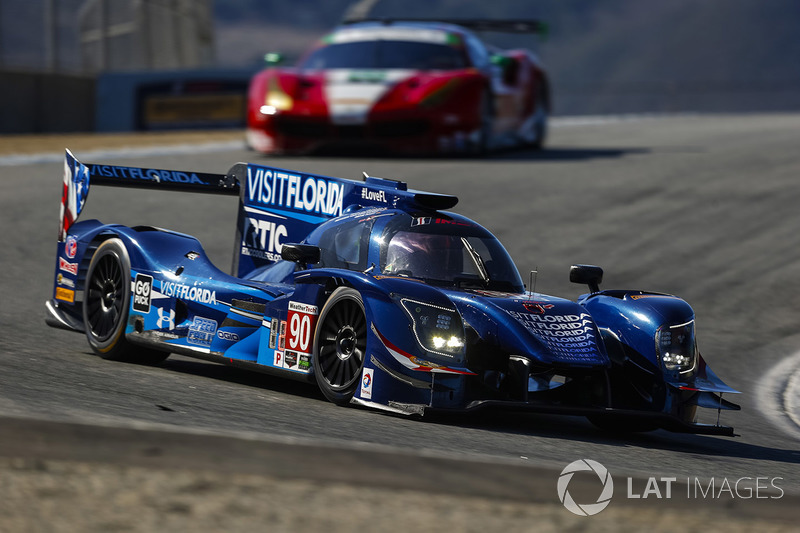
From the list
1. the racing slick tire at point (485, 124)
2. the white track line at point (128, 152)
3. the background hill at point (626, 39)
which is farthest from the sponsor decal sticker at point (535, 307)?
the background hill at point (626, 39)

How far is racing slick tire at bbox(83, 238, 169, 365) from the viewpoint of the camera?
7.72m

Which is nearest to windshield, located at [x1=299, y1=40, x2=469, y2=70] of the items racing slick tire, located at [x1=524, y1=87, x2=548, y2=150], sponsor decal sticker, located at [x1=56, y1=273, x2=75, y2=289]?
racing slick tire, located at [x1=524, y1=87, x2=548, y2=150]

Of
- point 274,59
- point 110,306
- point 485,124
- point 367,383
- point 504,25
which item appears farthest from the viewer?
point 504,25

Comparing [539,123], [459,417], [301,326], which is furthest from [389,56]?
[459,417]

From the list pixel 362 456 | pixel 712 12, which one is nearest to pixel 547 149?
pixel 362 456

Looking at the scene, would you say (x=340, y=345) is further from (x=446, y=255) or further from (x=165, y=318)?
(x=165, y=318)

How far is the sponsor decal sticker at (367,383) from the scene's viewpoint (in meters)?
6.14

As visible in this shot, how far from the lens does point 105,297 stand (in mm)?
7977

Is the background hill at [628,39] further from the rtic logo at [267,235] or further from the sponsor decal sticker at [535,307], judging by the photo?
the sponsor decal sticker at [535,307]

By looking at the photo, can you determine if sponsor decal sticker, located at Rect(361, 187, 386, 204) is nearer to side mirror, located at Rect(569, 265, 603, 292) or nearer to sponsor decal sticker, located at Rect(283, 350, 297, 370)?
side mirror, located at Rect(569, 265, 603, 292)

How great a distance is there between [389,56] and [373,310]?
9.74 m

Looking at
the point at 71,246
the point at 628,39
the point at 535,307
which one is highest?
the point at 628,39

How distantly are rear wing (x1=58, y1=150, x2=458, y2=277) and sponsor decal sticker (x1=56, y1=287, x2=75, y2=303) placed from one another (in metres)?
0.39

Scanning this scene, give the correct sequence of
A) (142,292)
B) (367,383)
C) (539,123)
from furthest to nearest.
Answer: (539,123)
(142,292)
(367,383)
